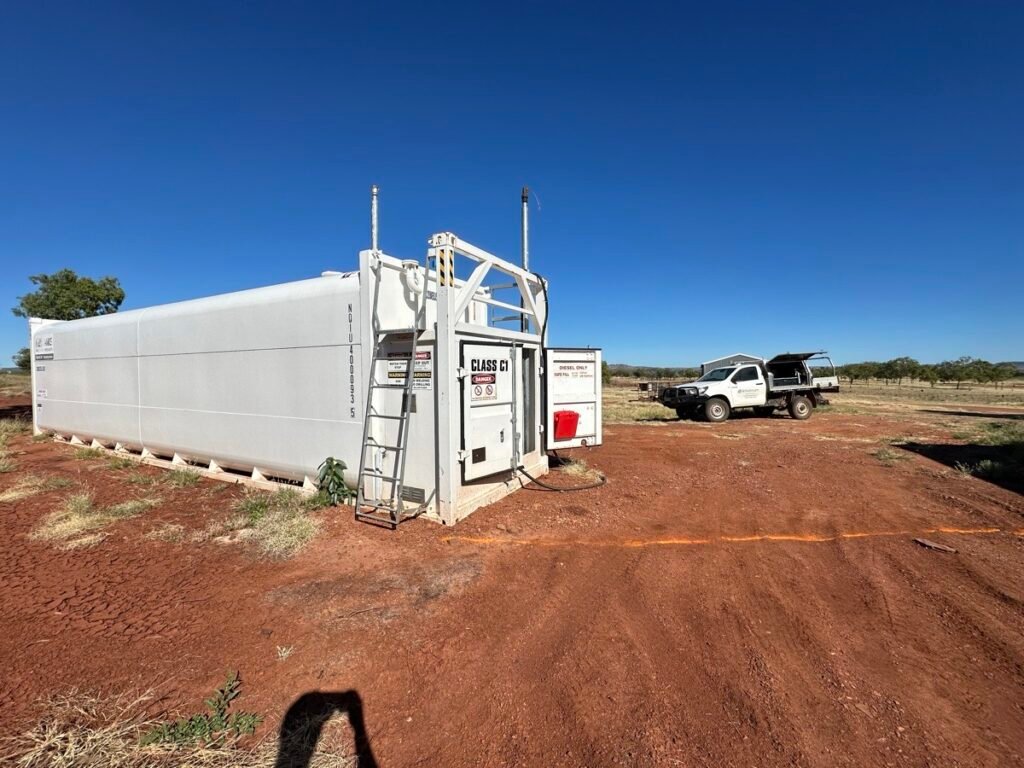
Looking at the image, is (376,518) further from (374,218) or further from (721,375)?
(721,375)

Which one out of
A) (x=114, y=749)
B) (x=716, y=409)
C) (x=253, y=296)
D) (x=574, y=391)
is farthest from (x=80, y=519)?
(x=716, y=409)

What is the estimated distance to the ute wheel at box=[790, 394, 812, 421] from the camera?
1850cm

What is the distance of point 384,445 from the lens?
6281 millimetres

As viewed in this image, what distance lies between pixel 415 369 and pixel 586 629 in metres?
3.60

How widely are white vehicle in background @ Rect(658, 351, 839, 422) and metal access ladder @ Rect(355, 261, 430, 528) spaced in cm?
1433

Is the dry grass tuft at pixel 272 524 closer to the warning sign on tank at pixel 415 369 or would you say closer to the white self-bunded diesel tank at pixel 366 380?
the white self-bunded diesel tank at pixel 366 380

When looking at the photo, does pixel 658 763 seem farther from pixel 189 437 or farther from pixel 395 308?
pixel 189 437

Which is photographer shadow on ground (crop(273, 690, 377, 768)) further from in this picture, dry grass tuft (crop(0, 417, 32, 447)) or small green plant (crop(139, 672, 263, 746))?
dry grass tuft (crop(0, 417, 32, 447))

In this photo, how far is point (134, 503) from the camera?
689cm

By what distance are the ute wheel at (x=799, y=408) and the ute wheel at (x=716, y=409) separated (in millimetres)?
2984

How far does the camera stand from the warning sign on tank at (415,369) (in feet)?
19.2

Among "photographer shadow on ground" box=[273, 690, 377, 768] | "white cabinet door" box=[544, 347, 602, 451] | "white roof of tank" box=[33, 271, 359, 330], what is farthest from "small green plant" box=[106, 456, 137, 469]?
"photographer shadow on ground" box=[273, 690, 377, 768]

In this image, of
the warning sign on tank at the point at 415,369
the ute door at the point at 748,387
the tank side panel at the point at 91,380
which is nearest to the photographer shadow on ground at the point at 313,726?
the warning sign on tank at the point at 415,369

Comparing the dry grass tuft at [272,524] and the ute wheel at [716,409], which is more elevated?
the ute wheel at [716,409]
